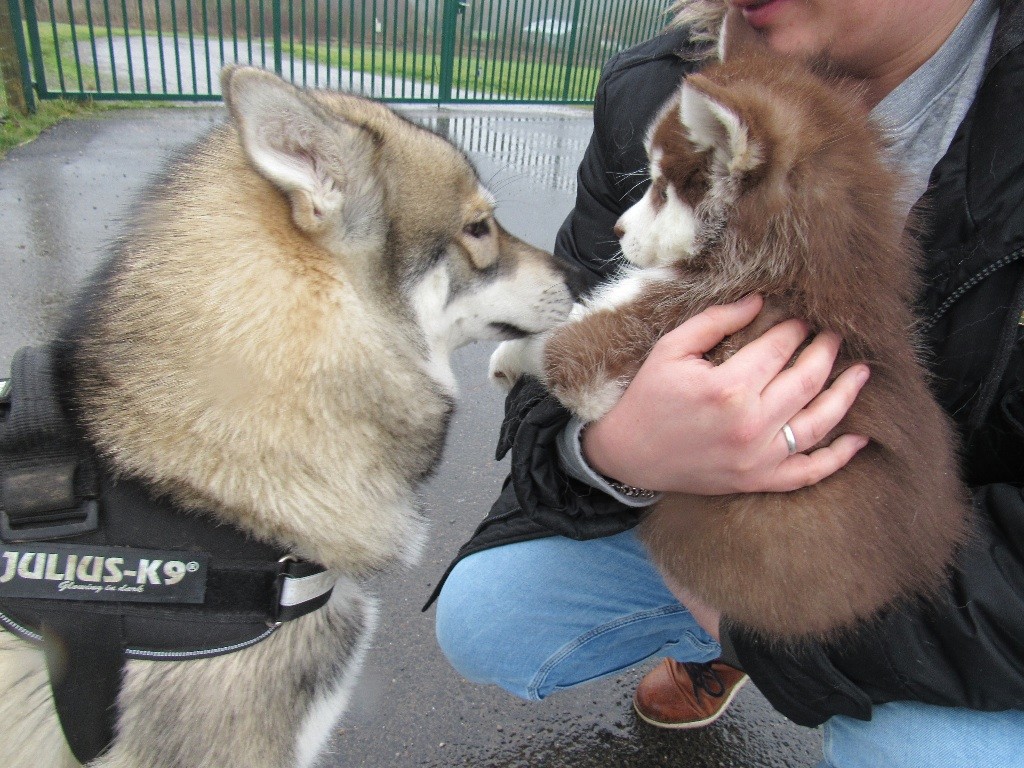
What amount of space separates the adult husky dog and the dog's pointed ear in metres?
0.61

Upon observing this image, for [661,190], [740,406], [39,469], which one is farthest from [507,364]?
[39,469]

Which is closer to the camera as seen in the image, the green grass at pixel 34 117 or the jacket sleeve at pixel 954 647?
the jacket sleeve at pixel 954 647

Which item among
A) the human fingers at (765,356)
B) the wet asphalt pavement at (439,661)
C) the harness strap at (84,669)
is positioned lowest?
the wet asphalt pavement at (439,661)

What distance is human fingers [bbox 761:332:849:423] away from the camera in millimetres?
1366

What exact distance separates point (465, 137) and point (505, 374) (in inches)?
254

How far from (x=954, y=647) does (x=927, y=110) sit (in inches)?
48.0

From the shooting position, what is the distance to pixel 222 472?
1.27m

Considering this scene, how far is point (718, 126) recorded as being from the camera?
1.43 m

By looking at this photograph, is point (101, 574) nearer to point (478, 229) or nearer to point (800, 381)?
point (478, 229)

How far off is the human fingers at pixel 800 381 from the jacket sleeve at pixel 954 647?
17.0 inches

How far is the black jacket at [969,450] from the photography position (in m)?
1.36

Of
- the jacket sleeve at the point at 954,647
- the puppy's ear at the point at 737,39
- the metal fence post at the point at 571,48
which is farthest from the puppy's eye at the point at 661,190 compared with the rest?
the metal fence post at the point at 571,48

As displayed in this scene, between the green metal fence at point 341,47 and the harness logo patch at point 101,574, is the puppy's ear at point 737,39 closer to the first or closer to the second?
the harness logo patch at point 101,574

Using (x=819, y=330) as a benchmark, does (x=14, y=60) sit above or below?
below
